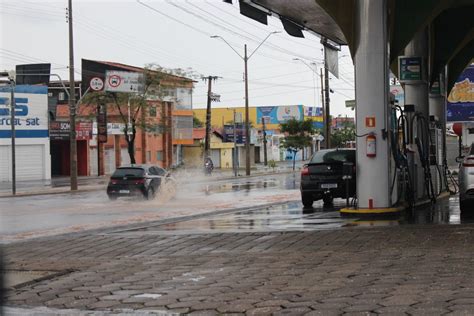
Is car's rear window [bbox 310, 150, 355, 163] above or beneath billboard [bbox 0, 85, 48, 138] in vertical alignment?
beneath

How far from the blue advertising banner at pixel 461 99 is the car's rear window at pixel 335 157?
58.5ft

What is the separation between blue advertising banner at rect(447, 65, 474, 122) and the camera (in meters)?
35.9

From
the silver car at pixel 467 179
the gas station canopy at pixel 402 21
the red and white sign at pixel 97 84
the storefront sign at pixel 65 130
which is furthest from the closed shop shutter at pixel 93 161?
the silver car at pixel 467 179

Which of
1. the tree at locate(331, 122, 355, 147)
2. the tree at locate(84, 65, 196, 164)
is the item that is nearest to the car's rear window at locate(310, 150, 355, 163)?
Result: the tree at locate(84, 65, 196, 164)

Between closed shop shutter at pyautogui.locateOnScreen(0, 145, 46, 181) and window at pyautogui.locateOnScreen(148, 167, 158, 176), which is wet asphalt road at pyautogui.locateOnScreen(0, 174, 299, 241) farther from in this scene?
closed shop shutter at pyautogui.locateOnScreen(0, 145, 46, 181)

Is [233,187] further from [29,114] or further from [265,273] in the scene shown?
[265,273]

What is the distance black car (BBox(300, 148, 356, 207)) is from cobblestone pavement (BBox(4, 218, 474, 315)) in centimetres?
702

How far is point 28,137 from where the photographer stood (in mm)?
53094

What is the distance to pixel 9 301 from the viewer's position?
739cm

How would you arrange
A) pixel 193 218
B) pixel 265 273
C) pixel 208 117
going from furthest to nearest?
pixel 208 117, pixel 193 218, pixel 265 273

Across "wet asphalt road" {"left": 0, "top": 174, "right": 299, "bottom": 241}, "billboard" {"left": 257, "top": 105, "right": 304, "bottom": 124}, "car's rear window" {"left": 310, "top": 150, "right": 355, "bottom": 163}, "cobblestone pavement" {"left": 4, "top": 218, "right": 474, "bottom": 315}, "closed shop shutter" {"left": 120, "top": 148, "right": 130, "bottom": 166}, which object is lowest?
"wet asphalt road" {"left": 0, "top": 174, "right": 299, "bottom": 241}

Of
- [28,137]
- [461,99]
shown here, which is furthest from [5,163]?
[461,99]

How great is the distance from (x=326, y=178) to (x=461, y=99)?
64.0 feet

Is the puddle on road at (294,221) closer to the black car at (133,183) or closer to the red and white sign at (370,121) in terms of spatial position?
the red and white sign at (370,121)
